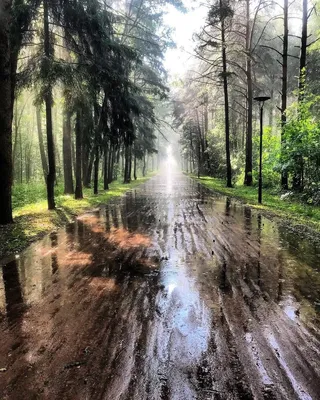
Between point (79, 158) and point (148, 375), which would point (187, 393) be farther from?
point (79, 158)

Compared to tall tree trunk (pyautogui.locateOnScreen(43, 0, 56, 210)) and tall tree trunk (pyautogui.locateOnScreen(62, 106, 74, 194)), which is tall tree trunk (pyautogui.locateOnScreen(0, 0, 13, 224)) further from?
tall tree trunk (pyautogui.locateOnScreen(62, 106, 74, 194))

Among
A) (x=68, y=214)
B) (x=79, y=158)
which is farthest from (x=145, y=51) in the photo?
(x=68, y=214)

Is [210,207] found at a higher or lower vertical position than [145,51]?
lower

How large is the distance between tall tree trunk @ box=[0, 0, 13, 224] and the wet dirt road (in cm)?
243

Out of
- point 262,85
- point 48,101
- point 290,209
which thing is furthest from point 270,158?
point 262,85

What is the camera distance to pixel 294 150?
45.8ft

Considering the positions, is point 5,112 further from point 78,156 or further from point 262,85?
point 262,85

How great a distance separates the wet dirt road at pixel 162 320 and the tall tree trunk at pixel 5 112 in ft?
7.96

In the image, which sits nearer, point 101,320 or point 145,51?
point 101,320

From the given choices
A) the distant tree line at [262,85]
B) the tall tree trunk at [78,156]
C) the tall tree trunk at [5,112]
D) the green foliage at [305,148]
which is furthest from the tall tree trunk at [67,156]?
the green foliage at [305,148]

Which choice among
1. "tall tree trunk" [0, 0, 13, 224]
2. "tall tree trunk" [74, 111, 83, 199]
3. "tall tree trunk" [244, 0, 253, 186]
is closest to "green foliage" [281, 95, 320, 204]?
"tall tree trunk" [244, 0, 253, 186]

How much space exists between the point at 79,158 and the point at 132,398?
1544 centimetres

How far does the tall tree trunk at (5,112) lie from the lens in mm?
8898

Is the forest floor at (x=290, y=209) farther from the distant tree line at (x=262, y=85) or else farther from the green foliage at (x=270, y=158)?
the green foliage at (x=270, y=158)
